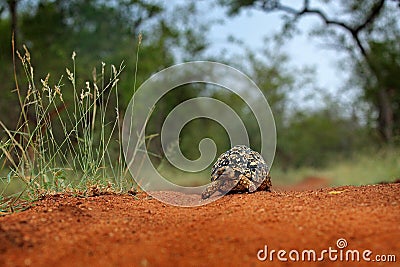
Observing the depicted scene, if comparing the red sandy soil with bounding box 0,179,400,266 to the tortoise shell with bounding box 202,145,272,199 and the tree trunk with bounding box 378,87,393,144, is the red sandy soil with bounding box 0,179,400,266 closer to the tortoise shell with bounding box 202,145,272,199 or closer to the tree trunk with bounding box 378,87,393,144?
the tortoise shell with bounding box 202,145,272,199

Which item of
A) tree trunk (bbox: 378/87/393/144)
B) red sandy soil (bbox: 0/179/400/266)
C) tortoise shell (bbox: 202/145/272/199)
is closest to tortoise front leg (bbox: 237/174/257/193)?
tortoise shell (bbox: 202/145/272/199)

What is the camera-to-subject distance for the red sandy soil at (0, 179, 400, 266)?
198 centimetres

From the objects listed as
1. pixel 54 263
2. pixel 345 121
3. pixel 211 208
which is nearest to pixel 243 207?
pixel 211 208

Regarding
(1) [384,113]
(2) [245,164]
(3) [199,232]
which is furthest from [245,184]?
(1) [384,113]

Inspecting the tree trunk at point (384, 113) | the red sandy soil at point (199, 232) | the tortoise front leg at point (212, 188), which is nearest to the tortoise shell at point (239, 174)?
the tortoise front leg at point (212, 188)

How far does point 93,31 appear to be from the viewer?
33.6 ft

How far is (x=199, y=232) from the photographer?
2.26 m

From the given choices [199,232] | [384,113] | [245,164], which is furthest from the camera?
[384,113]

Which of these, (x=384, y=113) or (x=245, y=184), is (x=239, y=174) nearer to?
(x=245, y=184)

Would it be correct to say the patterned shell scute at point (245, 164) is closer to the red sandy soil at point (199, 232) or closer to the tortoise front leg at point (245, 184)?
the tortoise front leg at point (245, 184)

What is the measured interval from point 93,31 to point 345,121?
11944 mm

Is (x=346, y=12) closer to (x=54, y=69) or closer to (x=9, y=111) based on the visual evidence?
(x=54, y=69)

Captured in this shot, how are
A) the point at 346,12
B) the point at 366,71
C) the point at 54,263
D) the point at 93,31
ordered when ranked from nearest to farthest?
the point at 54,263
the point at 93,31
the point at 346,12
the point at 366,71

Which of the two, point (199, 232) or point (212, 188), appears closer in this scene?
point (199, 232)
